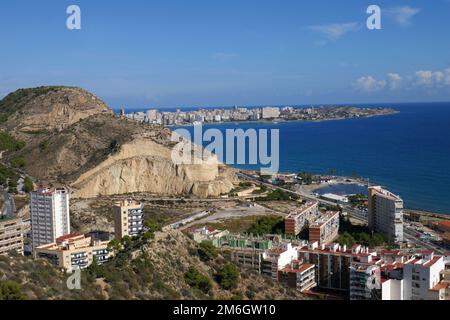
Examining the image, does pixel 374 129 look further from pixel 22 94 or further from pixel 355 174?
pixel 22 94

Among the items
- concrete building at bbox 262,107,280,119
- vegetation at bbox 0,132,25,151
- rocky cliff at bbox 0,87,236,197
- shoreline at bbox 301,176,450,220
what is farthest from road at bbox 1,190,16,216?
concrete building at bbox 262,107,280,119

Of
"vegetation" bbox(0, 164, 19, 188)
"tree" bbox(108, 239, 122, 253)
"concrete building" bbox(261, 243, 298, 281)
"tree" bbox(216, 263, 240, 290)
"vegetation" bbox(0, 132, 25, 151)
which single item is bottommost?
"concrete building" bbox(261, 243, 298, 281)

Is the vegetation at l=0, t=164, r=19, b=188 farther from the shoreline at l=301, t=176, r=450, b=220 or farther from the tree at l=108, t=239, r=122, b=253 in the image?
the shoreline at l=301, t=176, r=450, b=220

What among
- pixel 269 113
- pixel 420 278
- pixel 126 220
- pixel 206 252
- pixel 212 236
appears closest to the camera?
pixel 420 278

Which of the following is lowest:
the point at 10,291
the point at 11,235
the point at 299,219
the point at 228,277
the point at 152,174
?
the point at 299,219

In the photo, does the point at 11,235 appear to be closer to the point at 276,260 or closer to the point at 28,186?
the point at 276,260

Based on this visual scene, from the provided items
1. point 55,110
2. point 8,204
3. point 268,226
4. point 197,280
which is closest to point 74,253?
point 197,280

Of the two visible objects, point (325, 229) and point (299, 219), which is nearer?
point (325, 229)
